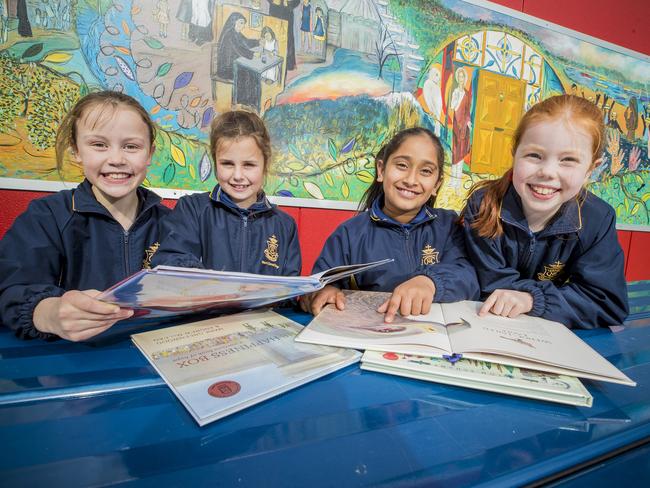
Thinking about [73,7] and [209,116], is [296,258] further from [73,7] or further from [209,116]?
[73,7]

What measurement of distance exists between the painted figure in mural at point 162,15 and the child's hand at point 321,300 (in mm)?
1188

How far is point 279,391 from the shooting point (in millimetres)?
399

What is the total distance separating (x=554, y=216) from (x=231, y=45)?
133cm

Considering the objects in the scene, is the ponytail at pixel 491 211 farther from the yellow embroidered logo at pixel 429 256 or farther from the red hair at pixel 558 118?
the yellow embroidered logo at pixel 429 256

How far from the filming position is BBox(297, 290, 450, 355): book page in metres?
0.50

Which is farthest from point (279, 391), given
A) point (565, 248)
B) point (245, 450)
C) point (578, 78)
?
point (578, 78)

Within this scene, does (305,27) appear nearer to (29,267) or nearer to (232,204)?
(232,204)

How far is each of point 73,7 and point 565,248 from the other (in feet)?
5.57

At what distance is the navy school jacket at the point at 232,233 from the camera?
1.00 m

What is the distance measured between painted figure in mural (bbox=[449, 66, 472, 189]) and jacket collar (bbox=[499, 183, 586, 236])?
1.04 m

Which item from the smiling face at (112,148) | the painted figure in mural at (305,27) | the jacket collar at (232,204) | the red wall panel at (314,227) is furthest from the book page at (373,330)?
the painted figure in mural at (305,27)

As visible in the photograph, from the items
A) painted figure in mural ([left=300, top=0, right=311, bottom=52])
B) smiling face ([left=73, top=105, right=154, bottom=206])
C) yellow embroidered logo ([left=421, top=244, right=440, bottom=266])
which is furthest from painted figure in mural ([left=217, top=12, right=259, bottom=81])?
yellow embroidered logo ([left=421, top=244, right=440, bottom=266])

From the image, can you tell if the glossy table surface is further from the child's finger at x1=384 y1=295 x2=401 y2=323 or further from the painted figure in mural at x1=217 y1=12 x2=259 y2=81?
the painted figure in mural at x1=217 y1=12 x2=259 y2=81

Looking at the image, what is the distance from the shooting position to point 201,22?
4.38 ft
